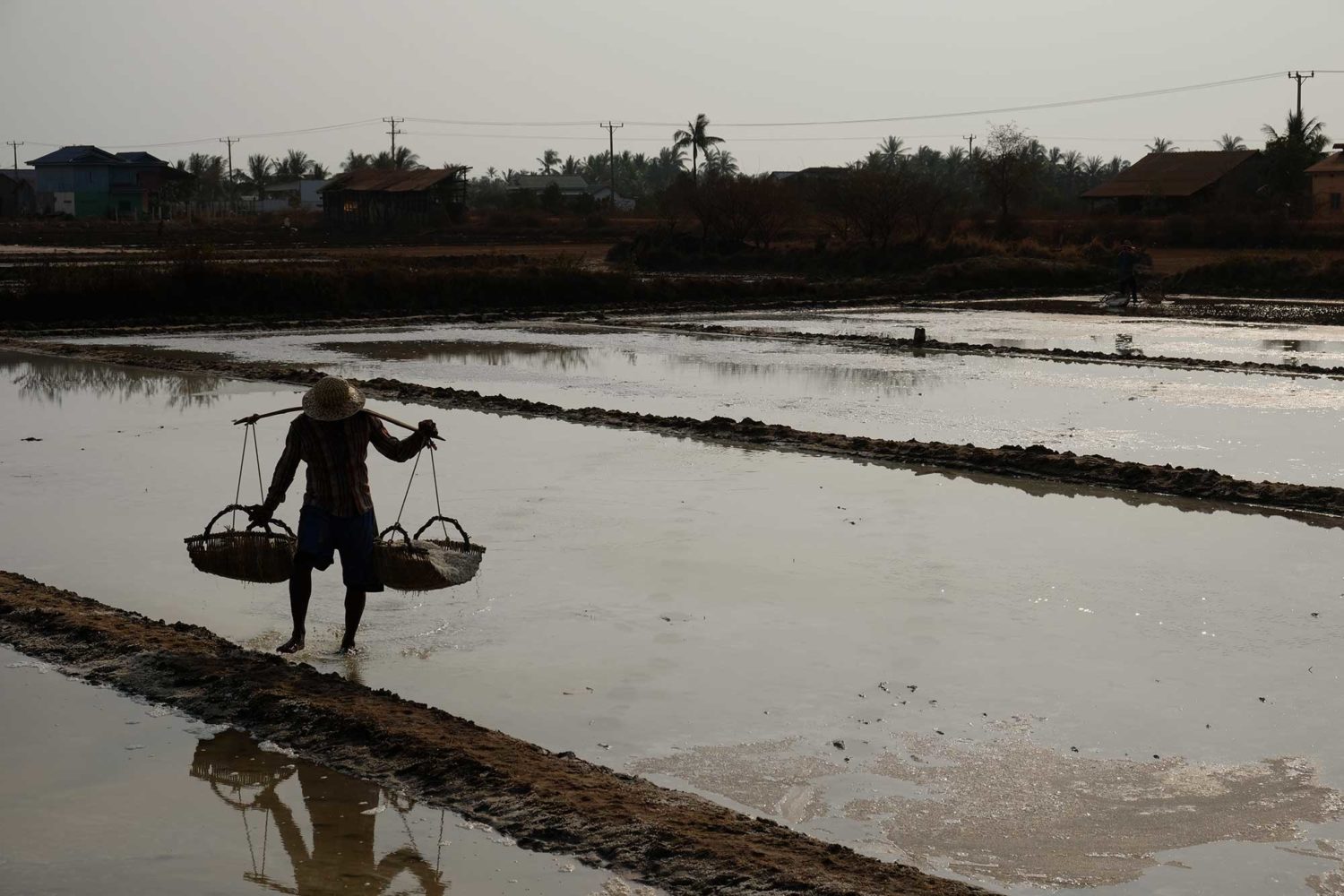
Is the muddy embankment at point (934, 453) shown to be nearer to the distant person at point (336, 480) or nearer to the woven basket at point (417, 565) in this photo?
the woven basket at point (417, 565)

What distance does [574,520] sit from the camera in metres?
8.05

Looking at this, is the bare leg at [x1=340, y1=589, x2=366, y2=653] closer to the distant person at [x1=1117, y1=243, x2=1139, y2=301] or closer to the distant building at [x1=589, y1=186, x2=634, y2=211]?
the distant person at [x1=1117, y1=243, x2=1139, y2=301]

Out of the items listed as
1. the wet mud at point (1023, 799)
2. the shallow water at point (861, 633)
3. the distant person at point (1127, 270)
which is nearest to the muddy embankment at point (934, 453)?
the shallow water at point (861, 633)

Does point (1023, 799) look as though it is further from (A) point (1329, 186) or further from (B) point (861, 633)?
(A) point (1329, 186)

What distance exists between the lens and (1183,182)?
166ft

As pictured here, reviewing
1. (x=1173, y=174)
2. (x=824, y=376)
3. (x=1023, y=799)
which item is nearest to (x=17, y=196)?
(x=1173, y=174)

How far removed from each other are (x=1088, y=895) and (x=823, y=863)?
0.62m

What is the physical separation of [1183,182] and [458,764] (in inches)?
1980

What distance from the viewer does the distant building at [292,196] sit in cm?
8400

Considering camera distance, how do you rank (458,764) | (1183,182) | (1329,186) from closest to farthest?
1. (458,764)
2. (1329,186)
3. (1183,182)

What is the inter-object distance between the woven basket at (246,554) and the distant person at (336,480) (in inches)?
9.1

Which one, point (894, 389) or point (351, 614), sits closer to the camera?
point (351, 614)

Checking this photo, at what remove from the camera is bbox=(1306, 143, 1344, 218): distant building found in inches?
1762

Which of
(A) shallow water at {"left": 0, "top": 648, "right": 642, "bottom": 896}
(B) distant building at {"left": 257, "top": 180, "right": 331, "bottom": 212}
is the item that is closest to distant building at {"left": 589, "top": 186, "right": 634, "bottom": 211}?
(B) distant building at {"left": 257, "top": 180, "right": 331, "bottom": 212}
